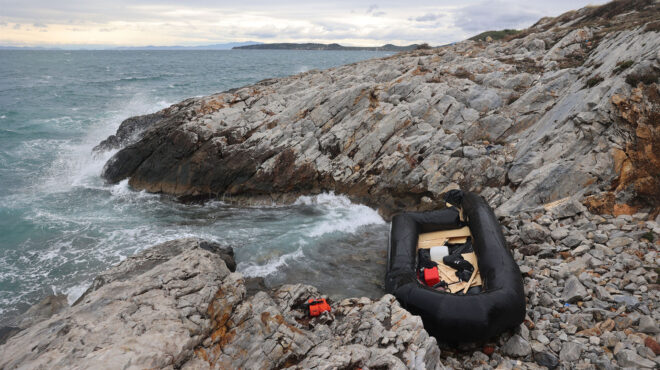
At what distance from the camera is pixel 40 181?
2003 cm

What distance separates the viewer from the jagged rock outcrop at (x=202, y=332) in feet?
18.1

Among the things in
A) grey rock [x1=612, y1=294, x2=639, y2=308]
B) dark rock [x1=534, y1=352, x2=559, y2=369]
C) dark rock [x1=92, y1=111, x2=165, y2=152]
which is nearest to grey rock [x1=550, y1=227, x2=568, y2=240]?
grey rock [x1=612, y1=294, x2=639, y2=308]

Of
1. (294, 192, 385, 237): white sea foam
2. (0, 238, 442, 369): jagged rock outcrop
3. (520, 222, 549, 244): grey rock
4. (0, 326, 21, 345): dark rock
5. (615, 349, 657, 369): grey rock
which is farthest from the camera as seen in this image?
(294, 192, 385, 237): white sea foam

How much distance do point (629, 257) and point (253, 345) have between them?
8.82m

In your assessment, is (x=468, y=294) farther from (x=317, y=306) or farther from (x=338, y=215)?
(x=338, y=215)

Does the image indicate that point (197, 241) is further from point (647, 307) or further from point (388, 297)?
point (647, 307)

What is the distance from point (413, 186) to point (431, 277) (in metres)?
6.37

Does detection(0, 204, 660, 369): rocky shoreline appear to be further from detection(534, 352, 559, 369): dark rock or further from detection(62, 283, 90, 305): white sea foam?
detection(62, 283, 90, 305): white sea foam

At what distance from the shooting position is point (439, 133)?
16688mm

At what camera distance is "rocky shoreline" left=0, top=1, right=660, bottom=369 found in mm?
6309

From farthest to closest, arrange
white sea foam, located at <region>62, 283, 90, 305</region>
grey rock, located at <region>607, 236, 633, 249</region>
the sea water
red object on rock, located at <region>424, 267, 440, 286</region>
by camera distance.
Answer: the sea water
white sea foam, located at <region>62, 283, 90, 305</region>
red object on rock, located at <region>424, 267, 440, 286</region>
grey rock, located at <region>607, 236, 633, 249</region>

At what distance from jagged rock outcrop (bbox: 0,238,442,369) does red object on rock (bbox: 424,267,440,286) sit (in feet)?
6.97

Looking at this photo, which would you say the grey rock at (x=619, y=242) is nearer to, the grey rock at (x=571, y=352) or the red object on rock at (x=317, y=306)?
the grey rock at (x=571, y=352)

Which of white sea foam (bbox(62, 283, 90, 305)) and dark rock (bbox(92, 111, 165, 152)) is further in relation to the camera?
dark rock (bbox(92, 111, 165, 152))
